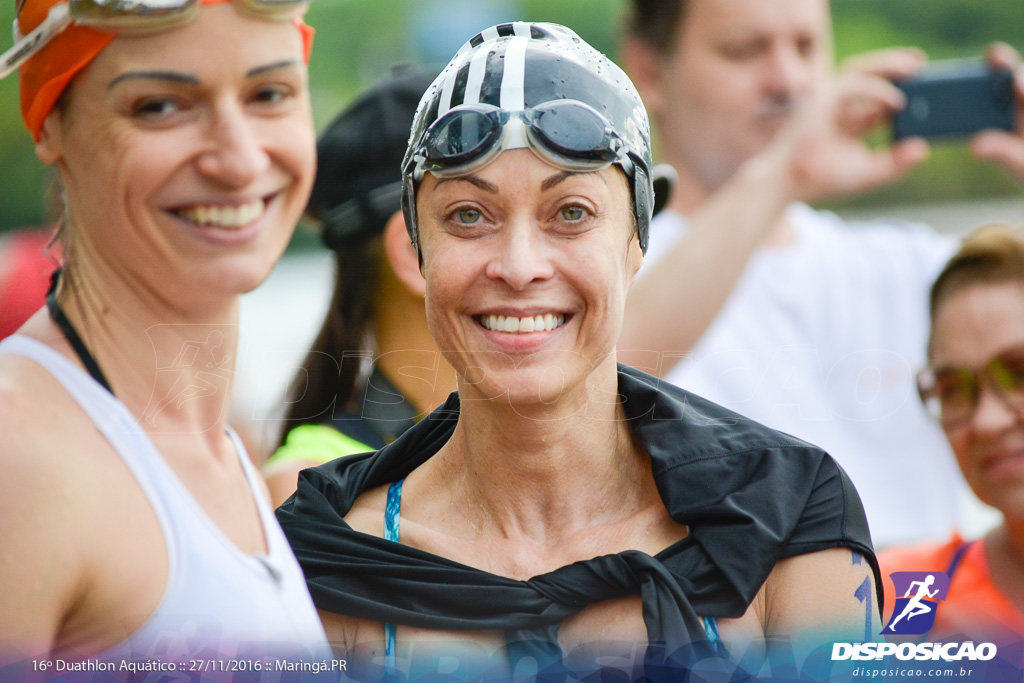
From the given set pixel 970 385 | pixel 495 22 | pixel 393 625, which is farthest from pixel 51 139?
pixel 495 22

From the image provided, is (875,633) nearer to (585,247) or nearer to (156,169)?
(585,247)

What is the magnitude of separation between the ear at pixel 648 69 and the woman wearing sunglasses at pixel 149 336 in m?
2.53

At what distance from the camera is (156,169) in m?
1.90

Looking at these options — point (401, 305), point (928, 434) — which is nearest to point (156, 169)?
point (401, 305)

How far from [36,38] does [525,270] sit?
1.03 m

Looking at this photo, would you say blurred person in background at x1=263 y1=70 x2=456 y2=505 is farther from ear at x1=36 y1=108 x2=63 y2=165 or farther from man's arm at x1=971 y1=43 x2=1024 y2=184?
man's arm at x1=971 y1=43 x2=1024 y2=184

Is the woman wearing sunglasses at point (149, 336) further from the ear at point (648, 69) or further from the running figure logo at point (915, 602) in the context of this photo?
the ear at point (648, 69)

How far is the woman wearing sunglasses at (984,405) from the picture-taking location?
2725 millimetres

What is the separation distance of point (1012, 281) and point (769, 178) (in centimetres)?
78

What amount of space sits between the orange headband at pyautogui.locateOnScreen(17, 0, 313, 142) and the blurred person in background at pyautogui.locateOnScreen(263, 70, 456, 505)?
0.89 metres

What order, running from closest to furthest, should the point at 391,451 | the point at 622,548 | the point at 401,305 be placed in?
the point at 622,548
the point at 391,451
the point at 401,305

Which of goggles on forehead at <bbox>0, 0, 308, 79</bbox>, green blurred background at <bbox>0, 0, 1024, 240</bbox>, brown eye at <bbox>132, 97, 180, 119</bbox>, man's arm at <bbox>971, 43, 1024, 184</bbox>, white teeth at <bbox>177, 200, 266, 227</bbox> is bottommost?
white teeth at <bbox>177, 200, 266, 227</bbox>

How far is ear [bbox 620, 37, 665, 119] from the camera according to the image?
436 centimetres

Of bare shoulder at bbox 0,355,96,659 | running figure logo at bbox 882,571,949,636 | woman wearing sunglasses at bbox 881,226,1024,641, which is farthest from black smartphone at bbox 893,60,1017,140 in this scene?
bare shoulder at bbox 0,355,96,659
